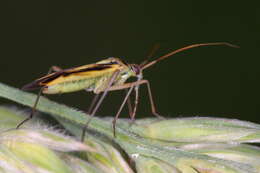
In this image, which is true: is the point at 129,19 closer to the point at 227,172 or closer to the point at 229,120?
the point at 229,120

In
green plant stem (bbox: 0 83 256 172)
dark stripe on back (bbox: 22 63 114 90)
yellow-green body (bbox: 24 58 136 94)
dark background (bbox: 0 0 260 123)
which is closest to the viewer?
green plant stem (bbox: 0 83 256 172)

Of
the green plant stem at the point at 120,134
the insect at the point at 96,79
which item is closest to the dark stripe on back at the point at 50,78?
the insect at the point at 96,79

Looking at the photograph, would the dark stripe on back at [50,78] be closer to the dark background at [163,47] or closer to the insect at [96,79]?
the insect at [96,79]

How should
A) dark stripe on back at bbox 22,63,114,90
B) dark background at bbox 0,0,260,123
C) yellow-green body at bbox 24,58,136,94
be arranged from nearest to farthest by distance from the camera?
1. dark stripe on back at bbox 22,63,114,90
2. yellow-green body at bbox 24,58,136,94
3. dark background at bbox 0,0,260,123

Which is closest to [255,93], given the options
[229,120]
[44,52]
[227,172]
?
[44,52]

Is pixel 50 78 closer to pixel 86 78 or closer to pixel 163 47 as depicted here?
pixel 86 78

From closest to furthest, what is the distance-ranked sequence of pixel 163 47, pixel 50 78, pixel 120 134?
pixel 120 134, pixel 50 78, pixel 163 47

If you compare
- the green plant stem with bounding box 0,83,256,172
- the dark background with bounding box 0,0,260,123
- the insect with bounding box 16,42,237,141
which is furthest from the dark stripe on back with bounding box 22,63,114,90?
the dark background with bounding box 0,0,260,123

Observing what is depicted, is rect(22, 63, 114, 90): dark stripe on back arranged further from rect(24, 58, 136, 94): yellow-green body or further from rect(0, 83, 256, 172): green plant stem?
rect(0, 83, 256, 172): green plant stem

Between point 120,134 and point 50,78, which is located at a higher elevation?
point 50,78

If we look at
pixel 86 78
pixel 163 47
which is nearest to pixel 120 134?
pixel 86 78
